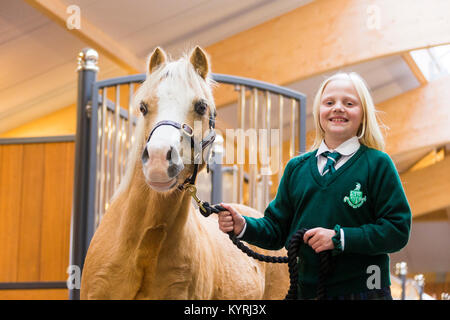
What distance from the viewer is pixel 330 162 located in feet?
4.32

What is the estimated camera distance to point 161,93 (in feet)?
5.09

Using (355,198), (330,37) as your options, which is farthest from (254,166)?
(330,37)

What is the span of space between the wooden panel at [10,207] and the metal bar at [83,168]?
0.99 meters

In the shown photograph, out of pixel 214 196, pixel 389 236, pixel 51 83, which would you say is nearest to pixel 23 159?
pixel 214 196

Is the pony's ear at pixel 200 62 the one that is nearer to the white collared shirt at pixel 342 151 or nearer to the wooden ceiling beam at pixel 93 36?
the white collared shirt at pixel 342 151

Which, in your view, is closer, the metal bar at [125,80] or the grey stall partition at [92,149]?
the grey stall partition at [92,149]

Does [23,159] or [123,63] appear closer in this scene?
[23,159]

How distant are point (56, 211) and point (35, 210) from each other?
0.14 m

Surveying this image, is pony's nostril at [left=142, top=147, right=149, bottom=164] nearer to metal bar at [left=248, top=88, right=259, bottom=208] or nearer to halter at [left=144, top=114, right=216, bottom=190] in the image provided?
halter at [left=144, top=114, right=216, bottom=190]

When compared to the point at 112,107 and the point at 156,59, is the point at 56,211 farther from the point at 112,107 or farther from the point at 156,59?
the point at 156,59

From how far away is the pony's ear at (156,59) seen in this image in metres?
1.73

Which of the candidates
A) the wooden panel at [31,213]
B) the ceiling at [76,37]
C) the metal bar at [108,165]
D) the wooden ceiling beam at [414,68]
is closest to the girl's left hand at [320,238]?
the metal bar at [108,165]
